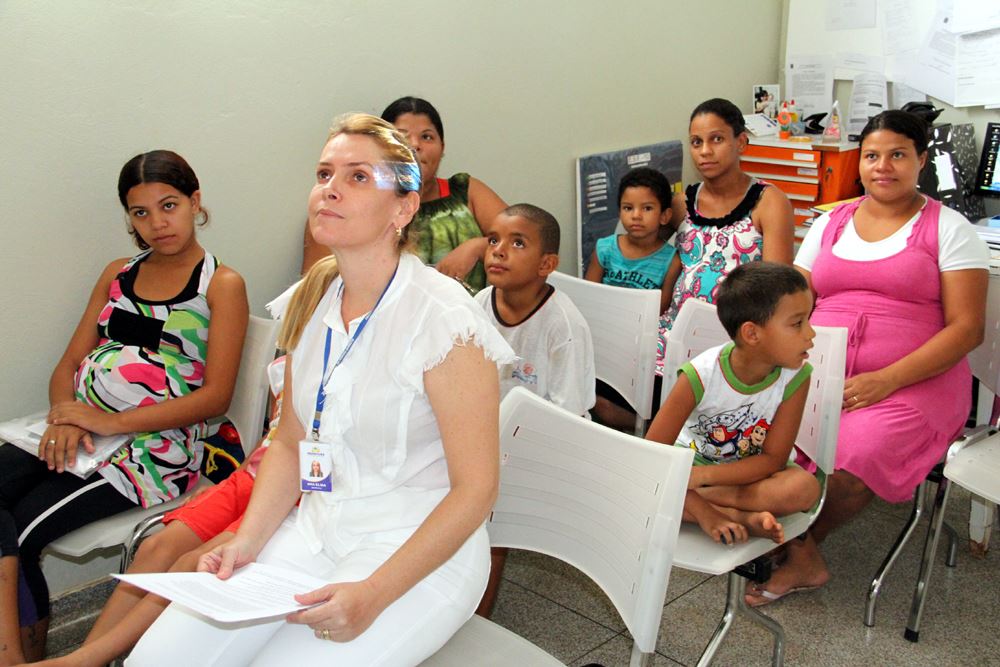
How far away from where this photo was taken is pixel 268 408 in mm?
2410

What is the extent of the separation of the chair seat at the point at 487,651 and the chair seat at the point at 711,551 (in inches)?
16.2

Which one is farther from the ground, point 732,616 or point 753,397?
point 753,397

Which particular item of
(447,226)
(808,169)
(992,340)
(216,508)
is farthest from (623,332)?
(808,169)

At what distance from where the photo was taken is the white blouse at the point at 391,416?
4.72 ft

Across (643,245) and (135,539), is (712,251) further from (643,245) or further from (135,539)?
(135,539)

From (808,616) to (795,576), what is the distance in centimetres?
12

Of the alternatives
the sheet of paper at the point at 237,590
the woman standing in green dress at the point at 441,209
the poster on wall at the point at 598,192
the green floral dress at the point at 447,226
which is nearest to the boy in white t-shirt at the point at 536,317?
the woman standing in green dress at the point at 441,209

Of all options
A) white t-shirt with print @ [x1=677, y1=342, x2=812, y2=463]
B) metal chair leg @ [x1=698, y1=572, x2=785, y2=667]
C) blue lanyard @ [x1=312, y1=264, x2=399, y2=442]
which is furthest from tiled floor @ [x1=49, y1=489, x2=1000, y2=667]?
blue lanyard @ [x1=312, y1=264, x2=399, y2=442]

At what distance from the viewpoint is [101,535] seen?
1.95 m

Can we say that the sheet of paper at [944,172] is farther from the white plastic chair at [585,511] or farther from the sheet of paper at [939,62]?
the white plastic chair at [585,511]

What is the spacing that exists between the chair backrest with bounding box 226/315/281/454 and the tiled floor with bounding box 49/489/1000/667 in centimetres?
73

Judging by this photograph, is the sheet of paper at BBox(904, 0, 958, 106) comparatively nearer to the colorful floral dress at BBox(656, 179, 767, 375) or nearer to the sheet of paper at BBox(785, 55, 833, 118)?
the sheet of paper at BBox(785, 55, 833, 118)

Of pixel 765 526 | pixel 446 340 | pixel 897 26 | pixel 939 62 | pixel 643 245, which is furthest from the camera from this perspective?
pixel 897 26

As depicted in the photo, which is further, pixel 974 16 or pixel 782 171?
pixel 782 171
